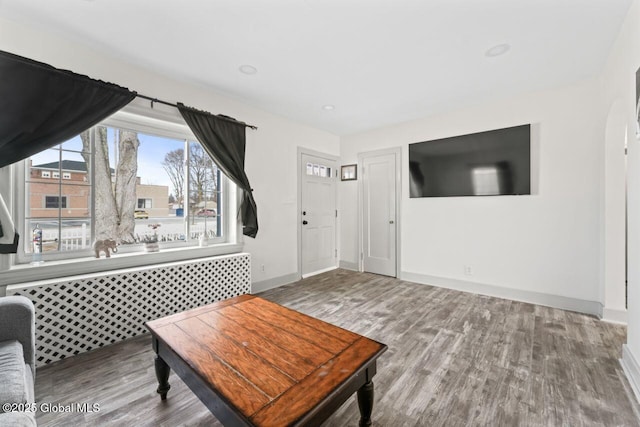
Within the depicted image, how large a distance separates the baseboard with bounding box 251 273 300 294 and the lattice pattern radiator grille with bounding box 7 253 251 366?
25.4 inches

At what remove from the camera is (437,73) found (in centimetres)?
276

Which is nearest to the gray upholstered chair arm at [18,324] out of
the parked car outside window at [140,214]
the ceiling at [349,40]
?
the parked car outside window at [140,214]

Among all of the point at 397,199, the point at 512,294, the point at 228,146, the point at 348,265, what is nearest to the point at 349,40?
the point at 228,146

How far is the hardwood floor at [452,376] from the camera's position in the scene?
1.50 m

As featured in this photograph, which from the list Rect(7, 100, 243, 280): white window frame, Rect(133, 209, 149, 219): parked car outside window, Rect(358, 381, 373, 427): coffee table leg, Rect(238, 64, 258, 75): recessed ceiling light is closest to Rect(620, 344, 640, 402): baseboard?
Rect(358, 381, 373, 427): coffee table leg

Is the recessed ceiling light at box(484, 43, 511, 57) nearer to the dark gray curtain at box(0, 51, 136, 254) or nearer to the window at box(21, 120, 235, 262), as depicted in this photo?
the window at box(21, 120, 235, 262)

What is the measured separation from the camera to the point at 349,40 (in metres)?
2.20

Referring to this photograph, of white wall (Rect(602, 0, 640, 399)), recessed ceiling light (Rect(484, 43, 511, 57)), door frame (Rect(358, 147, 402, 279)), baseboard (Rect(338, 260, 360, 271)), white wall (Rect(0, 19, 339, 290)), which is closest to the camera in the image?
white wall (Rect(602, 0, 640, 399))

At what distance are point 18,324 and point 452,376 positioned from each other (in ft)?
9.10

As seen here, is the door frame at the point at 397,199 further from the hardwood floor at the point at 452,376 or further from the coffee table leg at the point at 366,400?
the coffee table leg at the point at 366,400

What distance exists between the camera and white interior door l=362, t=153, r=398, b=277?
4.46 metres

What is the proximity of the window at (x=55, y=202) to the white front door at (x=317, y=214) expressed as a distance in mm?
2816

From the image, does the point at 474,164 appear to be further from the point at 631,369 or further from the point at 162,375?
the point at 162,375

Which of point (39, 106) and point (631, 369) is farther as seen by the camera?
point (39, 106)
